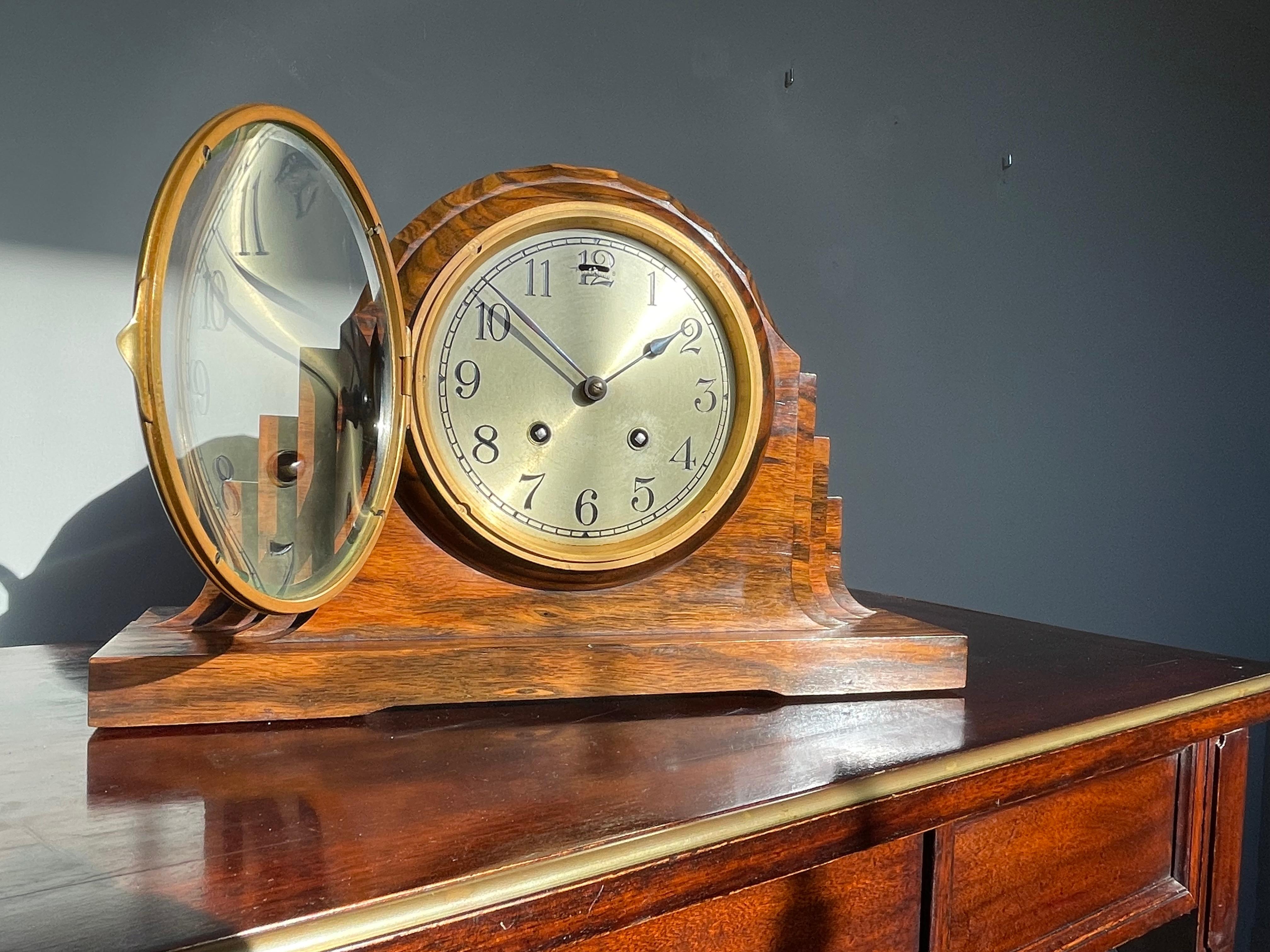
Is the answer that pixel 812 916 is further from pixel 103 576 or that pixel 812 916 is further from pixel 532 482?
pixel 103 576

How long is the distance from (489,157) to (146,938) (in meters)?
1.04

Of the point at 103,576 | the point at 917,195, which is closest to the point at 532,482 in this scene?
the point at 103,576

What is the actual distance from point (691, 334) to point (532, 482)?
0.50 feet

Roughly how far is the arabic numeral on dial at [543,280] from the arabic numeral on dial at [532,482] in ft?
0.39

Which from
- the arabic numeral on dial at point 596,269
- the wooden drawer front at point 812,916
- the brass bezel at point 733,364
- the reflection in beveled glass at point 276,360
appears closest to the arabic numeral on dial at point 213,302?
the reflection in beveled glass at point 276,360

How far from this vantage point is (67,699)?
663 millimetres

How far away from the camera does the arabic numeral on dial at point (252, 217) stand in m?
0.58

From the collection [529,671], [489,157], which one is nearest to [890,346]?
[489,157]

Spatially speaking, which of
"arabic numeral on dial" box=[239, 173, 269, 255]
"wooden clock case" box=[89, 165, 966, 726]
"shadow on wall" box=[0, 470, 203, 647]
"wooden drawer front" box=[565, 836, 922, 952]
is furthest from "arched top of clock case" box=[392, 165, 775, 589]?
"shadow on wall" box=[0, 470, 203, 647]

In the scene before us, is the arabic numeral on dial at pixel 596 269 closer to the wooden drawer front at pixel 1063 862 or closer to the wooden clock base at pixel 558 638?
the wooden clock base at pixel 558 638

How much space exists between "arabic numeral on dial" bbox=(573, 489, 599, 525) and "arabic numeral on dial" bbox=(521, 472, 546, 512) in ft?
0.09

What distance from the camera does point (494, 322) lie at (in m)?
0.70

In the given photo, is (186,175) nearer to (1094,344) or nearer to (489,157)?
(489,157)

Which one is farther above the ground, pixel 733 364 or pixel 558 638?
pixel 733 364
